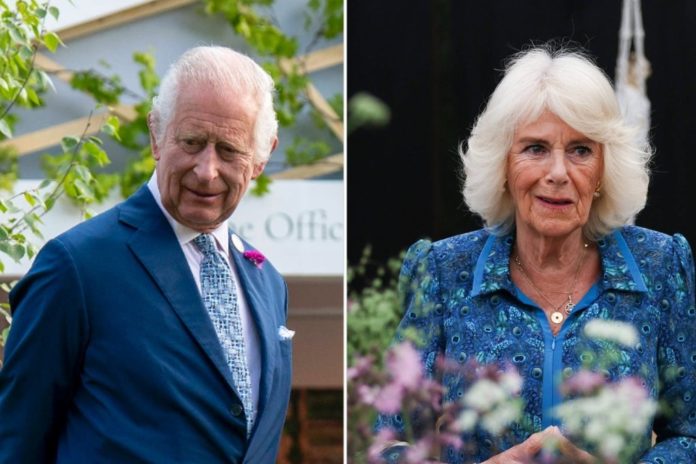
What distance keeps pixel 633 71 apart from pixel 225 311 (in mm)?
1145

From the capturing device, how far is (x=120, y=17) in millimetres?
4223

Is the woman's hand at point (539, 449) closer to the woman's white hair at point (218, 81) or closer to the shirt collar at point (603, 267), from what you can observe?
the shirt collar at point (603, 267)

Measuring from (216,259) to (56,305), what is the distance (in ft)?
1.09

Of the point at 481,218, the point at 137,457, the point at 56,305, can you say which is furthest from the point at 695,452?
the point at 56,305

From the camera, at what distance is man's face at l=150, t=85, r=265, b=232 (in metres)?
2.28

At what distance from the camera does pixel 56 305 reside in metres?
2.18

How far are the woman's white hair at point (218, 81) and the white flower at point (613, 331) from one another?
0.78 meters

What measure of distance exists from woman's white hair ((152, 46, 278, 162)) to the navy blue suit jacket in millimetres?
230

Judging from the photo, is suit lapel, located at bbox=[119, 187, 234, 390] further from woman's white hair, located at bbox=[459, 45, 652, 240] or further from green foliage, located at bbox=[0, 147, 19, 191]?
green foliage, located at bbox=[0, 147, 19, 191]

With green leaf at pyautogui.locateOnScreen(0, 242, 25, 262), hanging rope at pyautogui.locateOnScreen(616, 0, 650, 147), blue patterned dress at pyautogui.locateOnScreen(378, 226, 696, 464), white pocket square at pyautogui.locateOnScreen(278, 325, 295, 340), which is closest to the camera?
white pocket square at pyautogui.locateOnScreen(278, 325, 295, 340)

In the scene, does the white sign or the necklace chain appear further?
the white sign

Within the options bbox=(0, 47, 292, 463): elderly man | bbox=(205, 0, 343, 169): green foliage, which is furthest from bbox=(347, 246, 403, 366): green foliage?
bbox=(205, 0, 343, 169): green foliage

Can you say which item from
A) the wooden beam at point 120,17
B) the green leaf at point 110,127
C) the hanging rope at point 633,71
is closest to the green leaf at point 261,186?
the wooden beam at point 120,17

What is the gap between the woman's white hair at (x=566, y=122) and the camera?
2.65 meters
